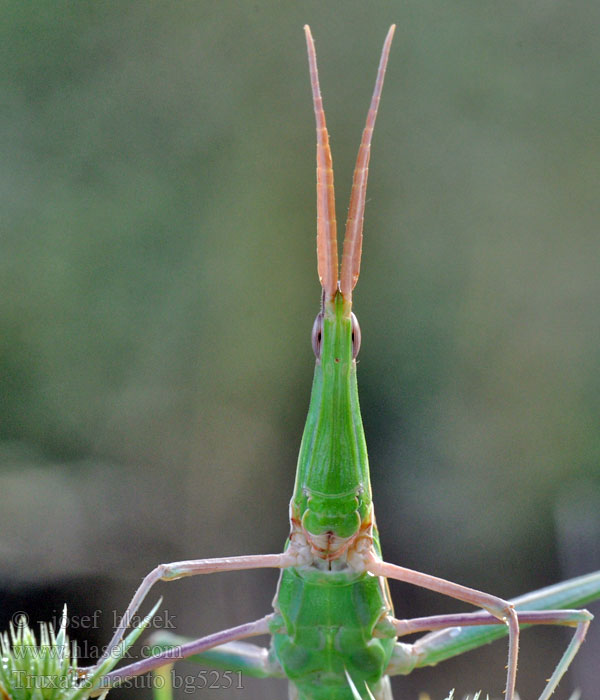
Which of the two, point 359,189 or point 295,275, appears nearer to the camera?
point 359,189

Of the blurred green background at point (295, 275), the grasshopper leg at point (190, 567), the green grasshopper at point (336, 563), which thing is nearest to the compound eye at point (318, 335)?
the green grasshopper at point (336, 563)

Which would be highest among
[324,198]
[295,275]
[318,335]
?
[295,275]

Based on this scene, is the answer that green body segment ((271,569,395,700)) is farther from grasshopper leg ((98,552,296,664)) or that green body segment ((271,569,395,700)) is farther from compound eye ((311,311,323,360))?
compound eye ((311,311,323,360))

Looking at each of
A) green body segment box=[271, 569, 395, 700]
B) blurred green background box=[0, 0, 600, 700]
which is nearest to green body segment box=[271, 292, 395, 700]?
green body segment box=[271, 569, 395, 700]

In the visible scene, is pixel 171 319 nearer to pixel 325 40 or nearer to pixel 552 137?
pixel 325 40

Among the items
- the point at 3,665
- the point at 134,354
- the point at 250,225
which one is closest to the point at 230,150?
the point at 250,225

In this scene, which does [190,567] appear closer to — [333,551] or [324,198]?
[333,551]

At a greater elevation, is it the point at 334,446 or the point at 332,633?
the point at 334,446

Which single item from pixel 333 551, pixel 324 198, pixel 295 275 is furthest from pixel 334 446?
pixel 295 275
